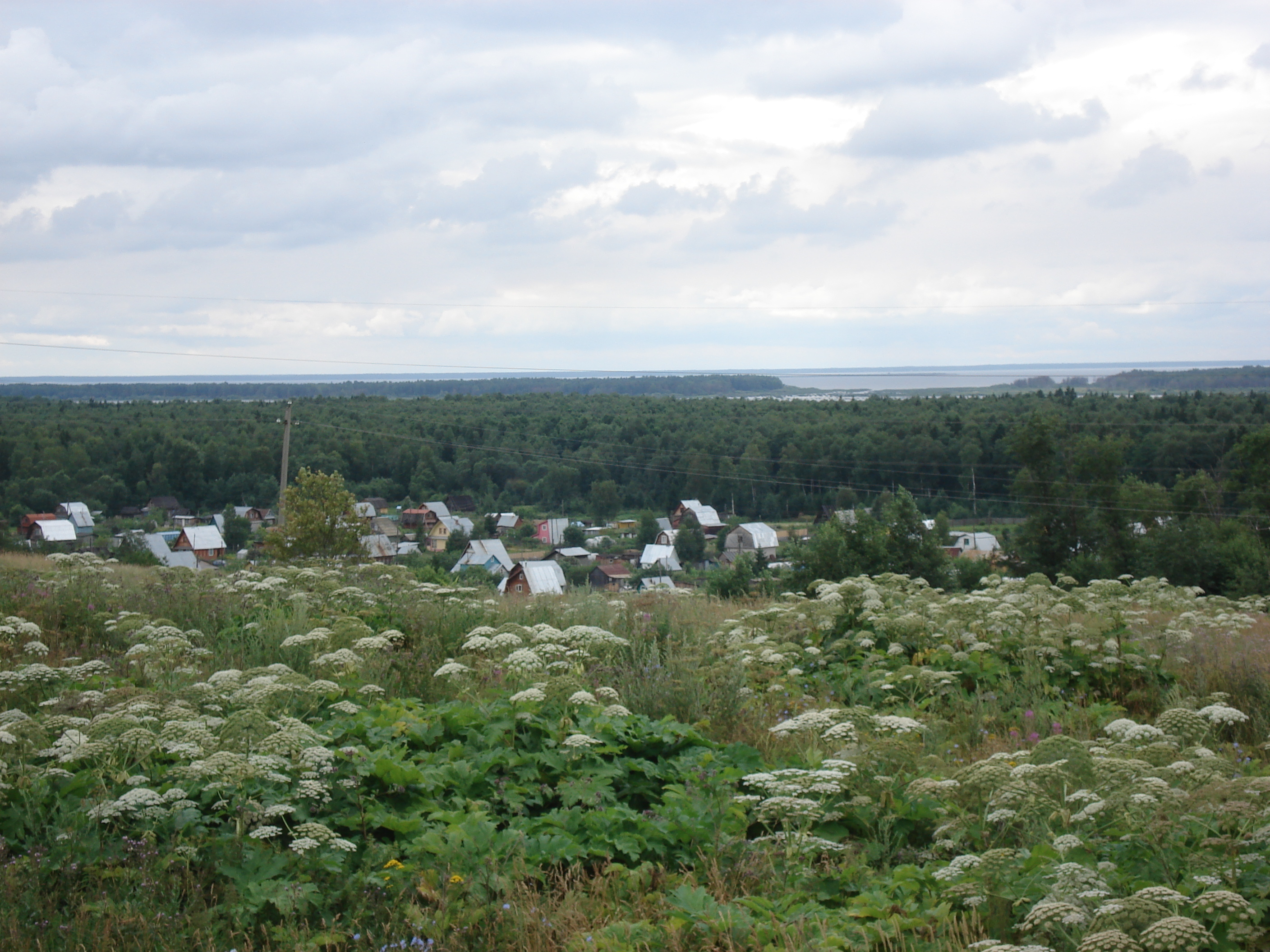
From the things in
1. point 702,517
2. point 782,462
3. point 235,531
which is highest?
point 782,462

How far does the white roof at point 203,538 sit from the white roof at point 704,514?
77.1ft

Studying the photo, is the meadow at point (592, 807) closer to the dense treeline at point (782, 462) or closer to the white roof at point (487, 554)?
the white roof at point (487, 554)

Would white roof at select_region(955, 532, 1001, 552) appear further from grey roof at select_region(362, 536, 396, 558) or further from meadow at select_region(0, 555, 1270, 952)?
meadow at select_region(0, 555, 1270, 952)

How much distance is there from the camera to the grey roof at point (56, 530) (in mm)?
28250

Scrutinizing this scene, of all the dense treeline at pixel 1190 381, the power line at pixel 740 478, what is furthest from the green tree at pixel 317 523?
the dense treeline at pixel 1190 381

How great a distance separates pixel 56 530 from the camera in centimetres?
3139

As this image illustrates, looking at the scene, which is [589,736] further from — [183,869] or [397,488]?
[397,488]

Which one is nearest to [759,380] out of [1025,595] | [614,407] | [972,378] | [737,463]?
[972,378]

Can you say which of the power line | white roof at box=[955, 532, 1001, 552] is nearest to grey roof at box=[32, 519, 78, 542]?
the power line

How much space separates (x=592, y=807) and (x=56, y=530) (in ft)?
114

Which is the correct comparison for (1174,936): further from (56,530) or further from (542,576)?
(56,530)

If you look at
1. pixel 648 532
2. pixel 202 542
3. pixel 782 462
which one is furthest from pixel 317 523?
pixel 782 462

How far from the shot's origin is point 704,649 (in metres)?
6.80

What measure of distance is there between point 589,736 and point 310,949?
4.97 feet
